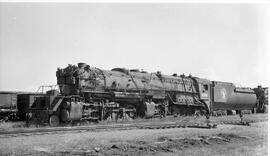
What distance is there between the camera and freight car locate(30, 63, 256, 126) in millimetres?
19672

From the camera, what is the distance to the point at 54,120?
64.1 feet

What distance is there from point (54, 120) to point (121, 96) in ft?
17.4

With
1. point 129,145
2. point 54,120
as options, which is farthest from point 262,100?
point 129,145

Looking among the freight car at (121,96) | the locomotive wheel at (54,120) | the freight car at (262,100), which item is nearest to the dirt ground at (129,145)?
the locomotive wheel at (54,120)

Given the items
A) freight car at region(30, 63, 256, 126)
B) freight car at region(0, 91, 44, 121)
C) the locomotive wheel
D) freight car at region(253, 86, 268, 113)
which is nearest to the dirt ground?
the locomotive wheel

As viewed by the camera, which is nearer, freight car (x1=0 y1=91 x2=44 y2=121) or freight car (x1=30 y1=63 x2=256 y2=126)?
freight car (x1=30 y1=63 x2=256 y2=126)

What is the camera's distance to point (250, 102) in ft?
125

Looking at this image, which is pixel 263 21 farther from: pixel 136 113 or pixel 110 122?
pixel 136 113

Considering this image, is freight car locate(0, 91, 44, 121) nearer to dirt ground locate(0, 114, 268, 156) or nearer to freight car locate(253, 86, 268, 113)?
dirt ground locate(0, 114, 268, 156)

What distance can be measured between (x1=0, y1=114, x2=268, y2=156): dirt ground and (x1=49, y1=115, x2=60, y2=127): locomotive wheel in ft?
17.0

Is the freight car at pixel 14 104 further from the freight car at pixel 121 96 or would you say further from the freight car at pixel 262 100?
the freight car at pixel 262 100

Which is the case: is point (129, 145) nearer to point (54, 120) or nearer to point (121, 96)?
point (54, 120)

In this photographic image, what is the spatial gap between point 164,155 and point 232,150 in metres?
3.21

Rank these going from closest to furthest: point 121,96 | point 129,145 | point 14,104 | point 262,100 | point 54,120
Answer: point 129,145 < point 54,120 < point 121,96 < point 14,104 < point 262,100
